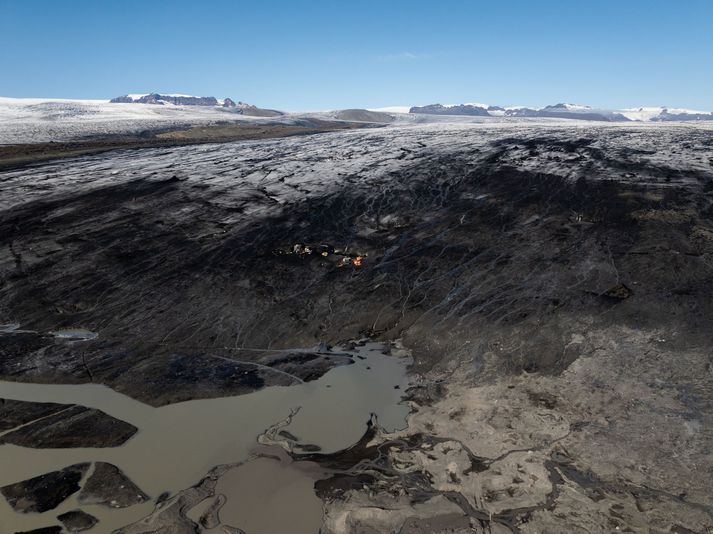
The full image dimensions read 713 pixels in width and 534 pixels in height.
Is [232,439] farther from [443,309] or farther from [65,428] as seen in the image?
[443,309]

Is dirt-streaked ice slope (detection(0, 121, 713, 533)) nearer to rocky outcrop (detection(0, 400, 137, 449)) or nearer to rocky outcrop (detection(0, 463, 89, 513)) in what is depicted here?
rocky outcrop (detection(0, 400, 137, 449))

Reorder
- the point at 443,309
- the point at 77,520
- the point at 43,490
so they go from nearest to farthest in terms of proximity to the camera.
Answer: the point at 77,520, the point at 43,490, the point at 443,309

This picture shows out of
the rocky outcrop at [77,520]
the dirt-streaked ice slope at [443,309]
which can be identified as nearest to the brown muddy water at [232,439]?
the rocky outcrop at [77,520]

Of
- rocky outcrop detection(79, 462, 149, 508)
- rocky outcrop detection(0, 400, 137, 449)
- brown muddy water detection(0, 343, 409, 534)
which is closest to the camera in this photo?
brown muddy water detection(0, 343, 409, 534)

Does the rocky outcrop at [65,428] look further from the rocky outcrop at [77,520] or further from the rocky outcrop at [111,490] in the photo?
the rocky outcrop at [77,520]

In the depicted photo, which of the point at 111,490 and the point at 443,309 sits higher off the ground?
the point at 443,309

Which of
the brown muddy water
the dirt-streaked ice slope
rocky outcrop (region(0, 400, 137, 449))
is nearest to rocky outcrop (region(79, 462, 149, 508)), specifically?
the brown muddy water

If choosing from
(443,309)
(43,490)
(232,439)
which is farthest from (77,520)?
(443,309)
